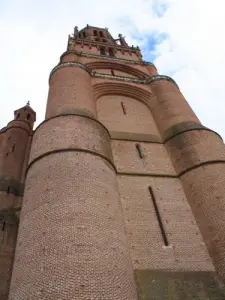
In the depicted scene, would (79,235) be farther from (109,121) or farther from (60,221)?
(109,121)

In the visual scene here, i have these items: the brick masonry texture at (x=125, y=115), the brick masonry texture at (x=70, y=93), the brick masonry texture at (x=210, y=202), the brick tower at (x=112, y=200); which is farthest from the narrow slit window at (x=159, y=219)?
the brick masonry texture at (x=70, y=93)

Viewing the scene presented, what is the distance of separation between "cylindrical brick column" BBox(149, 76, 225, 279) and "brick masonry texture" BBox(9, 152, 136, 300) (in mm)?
2427

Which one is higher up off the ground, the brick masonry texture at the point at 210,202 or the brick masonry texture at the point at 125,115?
the brick masonry texture at the point at 125,115

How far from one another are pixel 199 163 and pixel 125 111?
426 cm

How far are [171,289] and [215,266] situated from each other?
60.5 inches

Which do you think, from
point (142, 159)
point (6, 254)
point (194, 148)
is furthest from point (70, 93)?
point (6, 254)

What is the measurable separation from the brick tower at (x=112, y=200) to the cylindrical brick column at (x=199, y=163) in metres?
0.03

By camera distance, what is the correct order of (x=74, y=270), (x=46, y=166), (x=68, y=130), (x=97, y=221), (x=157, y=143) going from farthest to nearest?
(x=157, y=143) → (x=68, y=130) → (x=46, y=166) → (x=97, y=221) → (x=74, y=270)

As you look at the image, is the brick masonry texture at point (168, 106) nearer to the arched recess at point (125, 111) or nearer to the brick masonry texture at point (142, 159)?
the arched recess at point (125, 111)

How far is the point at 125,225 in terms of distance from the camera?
25.8 feet

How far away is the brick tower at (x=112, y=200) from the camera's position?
19.6ft

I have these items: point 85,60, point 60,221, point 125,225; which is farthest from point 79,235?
point 85,60

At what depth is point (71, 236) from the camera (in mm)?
6227

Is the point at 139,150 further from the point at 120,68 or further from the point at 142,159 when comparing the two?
the point at 120,68
